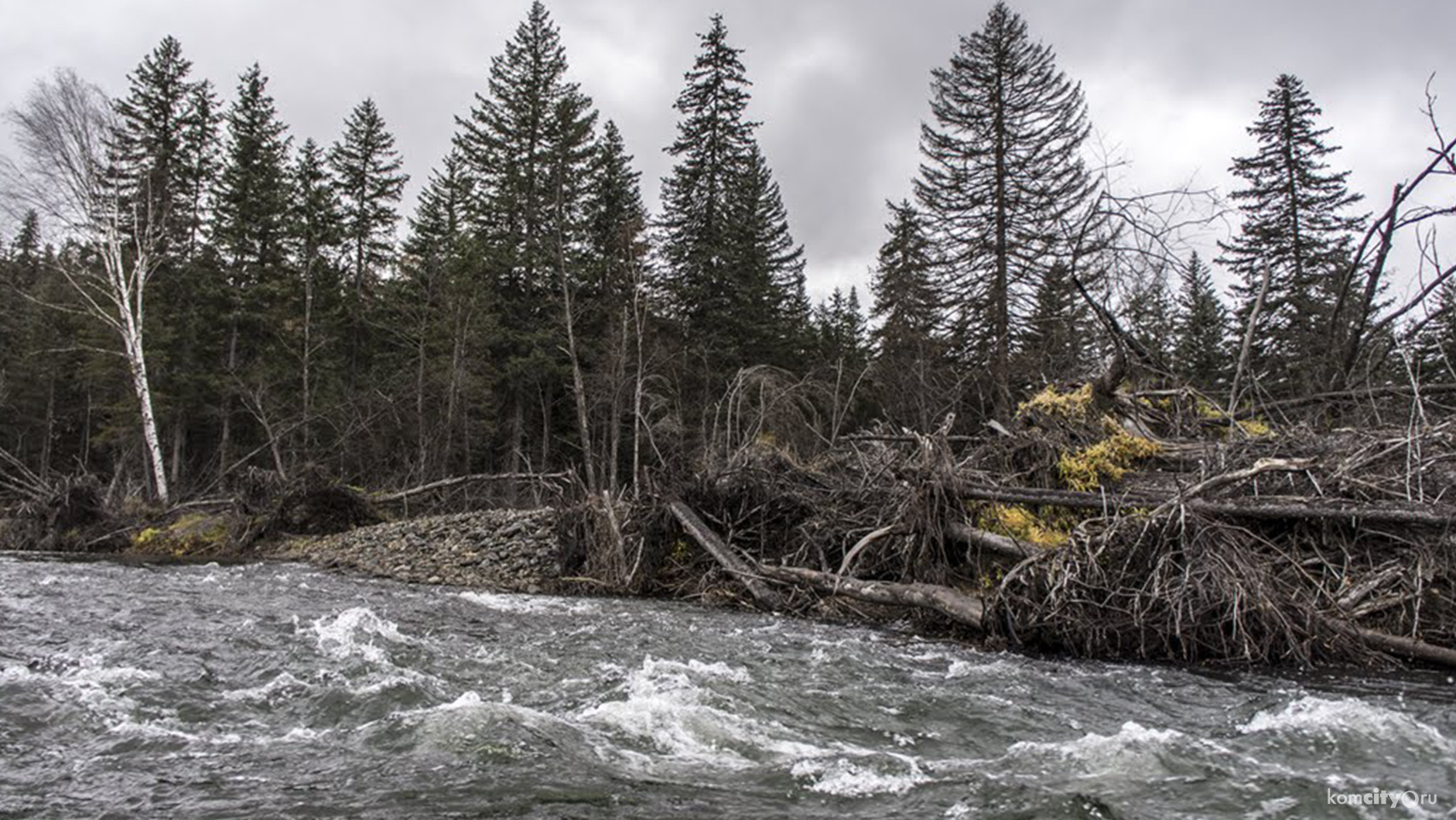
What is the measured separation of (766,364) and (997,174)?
30.6 feet

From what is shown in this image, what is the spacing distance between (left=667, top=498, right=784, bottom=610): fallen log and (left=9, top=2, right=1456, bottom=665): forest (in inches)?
3.7

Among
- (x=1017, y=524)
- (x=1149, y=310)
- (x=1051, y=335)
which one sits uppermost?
(x=1051, y=335)

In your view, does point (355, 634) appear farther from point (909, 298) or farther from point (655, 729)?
point (909, 298)

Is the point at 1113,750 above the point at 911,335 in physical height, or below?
below

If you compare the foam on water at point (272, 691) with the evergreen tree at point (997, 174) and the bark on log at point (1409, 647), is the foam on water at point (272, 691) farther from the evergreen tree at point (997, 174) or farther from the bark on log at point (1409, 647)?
the evergreen tree at point (997, 174)

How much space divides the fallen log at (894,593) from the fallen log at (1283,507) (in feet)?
4.78

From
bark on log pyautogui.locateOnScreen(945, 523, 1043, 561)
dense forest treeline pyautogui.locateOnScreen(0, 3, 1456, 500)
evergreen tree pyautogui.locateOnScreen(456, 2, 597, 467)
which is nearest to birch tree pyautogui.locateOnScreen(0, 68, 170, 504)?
dense forest treeline pyautogui.locateOnScreen(0, 3, 1456, 500)

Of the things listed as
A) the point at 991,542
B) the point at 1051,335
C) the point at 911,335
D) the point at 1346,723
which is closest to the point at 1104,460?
the point at 991,542

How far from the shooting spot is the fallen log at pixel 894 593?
758cm

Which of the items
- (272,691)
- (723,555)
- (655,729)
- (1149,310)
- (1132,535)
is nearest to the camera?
(655,729)

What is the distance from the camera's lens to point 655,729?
14.4 feet

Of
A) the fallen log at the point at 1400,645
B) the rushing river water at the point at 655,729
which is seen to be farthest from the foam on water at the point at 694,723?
the fallen log at the point at 1400,645

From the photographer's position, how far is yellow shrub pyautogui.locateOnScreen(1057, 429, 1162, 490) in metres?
8.81

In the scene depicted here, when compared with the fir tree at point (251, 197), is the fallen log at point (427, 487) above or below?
below
